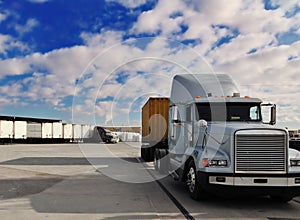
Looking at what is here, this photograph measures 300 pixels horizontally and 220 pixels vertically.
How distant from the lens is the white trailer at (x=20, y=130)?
143 ft

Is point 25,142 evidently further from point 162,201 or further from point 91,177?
point 162,201

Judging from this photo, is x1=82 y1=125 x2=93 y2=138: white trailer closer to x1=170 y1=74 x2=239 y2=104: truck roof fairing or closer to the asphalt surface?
the asphalt surface

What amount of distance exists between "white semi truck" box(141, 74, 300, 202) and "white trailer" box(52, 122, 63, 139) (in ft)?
129

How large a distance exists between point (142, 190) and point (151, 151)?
685 cm

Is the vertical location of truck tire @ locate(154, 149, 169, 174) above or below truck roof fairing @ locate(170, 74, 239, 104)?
below

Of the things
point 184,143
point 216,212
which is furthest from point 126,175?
point 216,212

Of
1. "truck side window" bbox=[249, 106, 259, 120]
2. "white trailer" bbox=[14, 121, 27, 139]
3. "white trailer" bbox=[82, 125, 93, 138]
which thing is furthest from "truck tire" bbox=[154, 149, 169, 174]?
"white trailer" bbox=[82, 125, 93, 138]

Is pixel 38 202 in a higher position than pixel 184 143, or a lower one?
lower

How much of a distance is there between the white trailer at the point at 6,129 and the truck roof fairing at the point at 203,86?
37.1 m

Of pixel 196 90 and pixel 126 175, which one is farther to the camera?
pixel 126 175

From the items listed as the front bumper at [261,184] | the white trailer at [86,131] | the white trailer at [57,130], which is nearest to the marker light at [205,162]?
the front bumper at [261,184]

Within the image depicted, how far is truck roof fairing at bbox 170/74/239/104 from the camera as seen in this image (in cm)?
910

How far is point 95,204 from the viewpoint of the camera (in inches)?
294

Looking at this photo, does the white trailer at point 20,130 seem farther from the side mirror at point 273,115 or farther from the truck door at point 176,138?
the side mirror at point 273,115
